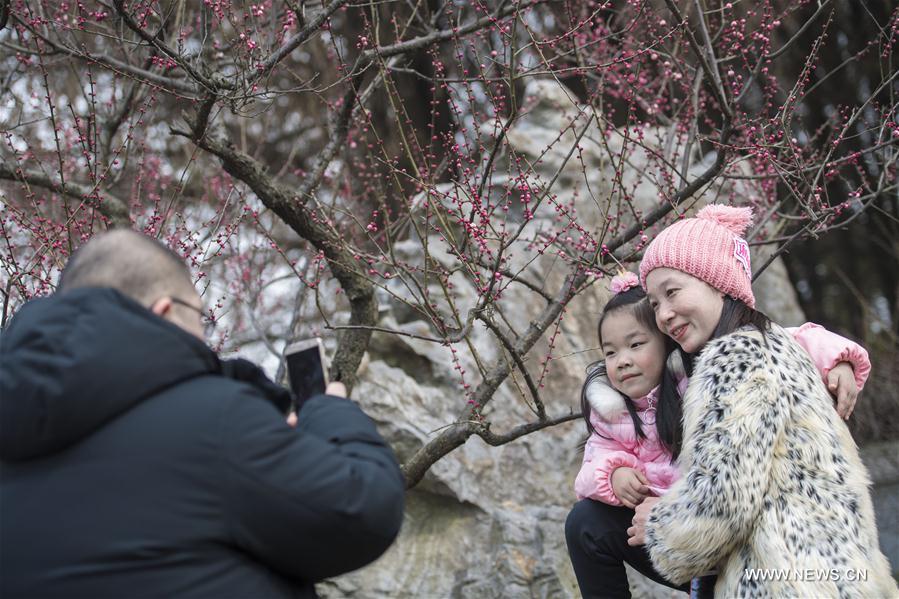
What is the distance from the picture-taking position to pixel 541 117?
6.18 m

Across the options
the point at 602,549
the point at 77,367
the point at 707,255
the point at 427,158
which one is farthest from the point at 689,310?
the point at 77,367

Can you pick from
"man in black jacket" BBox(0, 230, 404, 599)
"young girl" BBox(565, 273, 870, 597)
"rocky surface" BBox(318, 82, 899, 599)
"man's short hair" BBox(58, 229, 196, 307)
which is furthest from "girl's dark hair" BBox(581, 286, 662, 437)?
"man's short hair" BBox(58, 229, 196, 307)

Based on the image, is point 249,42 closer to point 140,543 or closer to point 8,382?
point 8,382

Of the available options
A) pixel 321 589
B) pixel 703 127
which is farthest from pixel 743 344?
pixel 703 127

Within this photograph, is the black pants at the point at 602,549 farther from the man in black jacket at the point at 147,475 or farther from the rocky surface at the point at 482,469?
the man in black jacket at the point at 147,475

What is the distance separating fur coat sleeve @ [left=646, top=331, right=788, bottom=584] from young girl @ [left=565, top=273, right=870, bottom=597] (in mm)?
278

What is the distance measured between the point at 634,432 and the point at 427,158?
4.77 ft

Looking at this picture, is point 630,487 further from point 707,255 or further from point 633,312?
point 707,255

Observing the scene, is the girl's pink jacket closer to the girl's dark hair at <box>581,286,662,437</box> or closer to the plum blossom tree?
the girl's dark hair at <box>581,286,662,437</box>

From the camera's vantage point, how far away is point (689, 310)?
8.98 feet

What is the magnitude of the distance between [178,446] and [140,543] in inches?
7.4

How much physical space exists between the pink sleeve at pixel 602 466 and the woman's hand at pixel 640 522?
13 cm

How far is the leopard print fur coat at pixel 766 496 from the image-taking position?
232cm

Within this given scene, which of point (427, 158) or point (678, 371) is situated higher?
point (427, 158)
